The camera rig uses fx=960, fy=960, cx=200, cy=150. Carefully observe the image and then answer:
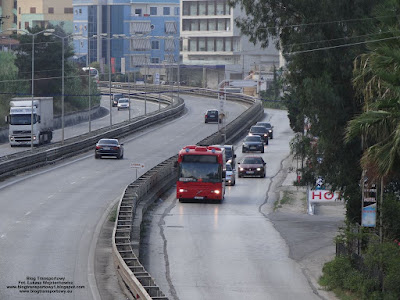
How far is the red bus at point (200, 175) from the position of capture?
47.8 m

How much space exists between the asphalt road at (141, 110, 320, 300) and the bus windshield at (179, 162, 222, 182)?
136 centimetres

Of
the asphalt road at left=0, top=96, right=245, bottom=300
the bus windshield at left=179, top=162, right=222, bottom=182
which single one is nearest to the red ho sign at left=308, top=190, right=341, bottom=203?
the bus windshield at left=179, top=162, right=222, bottom=182

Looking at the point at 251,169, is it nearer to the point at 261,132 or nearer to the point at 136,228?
the point at 261,132

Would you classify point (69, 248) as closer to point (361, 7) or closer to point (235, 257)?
point (235, 257)

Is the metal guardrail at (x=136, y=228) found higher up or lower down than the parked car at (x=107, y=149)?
higher up

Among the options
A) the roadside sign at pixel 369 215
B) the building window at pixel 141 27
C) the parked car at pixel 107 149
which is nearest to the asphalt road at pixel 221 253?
the roadside sign at pixel 369 215

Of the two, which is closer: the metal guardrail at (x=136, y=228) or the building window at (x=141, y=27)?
the metal guardrail at (x=136, y=228)

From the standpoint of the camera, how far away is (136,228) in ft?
113

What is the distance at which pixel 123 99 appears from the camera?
136 metres

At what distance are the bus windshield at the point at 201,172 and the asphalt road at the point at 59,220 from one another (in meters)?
3.73

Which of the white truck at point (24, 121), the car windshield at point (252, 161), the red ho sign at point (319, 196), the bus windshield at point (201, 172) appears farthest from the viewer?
the white truck at point (24, 121)

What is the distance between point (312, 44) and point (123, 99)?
100822 mm

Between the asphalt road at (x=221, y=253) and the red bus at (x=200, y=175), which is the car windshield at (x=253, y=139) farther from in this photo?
the red bus at (x=200, y=175)

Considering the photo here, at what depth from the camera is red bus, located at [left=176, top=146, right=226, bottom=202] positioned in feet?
157
